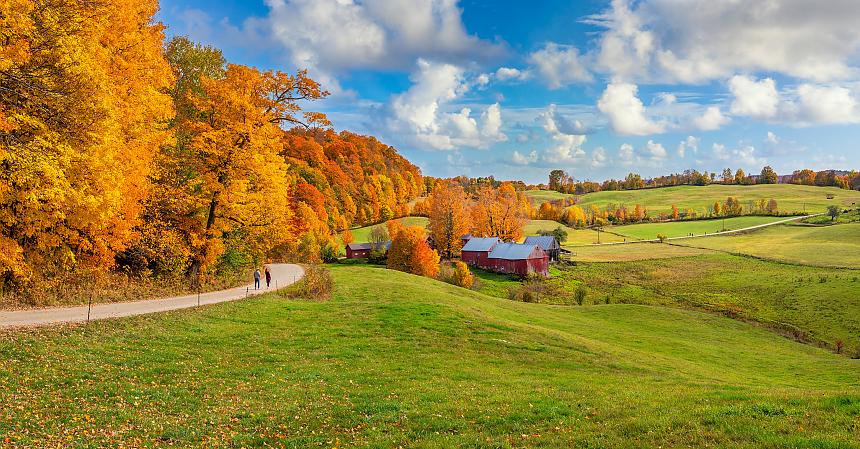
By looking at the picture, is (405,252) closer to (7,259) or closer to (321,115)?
(321,115)

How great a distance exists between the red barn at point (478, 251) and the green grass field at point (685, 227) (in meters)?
67.7

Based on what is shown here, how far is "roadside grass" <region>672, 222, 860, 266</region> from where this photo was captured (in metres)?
86.7

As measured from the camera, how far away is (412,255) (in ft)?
227

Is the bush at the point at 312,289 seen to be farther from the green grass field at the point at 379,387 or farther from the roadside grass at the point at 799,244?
the roadside grass at the point at 799,244

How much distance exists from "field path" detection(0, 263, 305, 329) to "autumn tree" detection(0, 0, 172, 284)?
1.91m

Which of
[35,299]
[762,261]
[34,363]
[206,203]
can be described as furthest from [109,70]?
[762,261]

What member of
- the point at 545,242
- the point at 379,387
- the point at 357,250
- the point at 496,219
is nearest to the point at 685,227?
the point at 545,242

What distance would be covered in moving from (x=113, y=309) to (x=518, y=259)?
65.0 meters

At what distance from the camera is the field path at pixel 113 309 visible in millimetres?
19469

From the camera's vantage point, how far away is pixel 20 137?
61.2 feet

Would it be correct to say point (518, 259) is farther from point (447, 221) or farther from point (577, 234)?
point (577, 234)

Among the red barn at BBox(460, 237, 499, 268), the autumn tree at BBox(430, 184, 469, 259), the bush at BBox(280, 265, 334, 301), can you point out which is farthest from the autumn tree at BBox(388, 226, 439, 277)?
the bush at BBox(280, 265, 334, 301)

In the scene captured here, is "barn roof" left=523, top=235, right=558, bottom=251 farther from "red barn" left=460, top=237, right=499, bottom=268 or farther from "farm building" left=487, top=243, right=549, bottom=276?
"red barn" left=460, top=237, right=499, bottom=268

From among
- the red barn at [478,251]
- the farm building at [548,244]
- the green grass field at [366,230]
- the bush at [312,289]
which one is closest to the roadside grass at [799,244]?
the farm building at [548,244]
